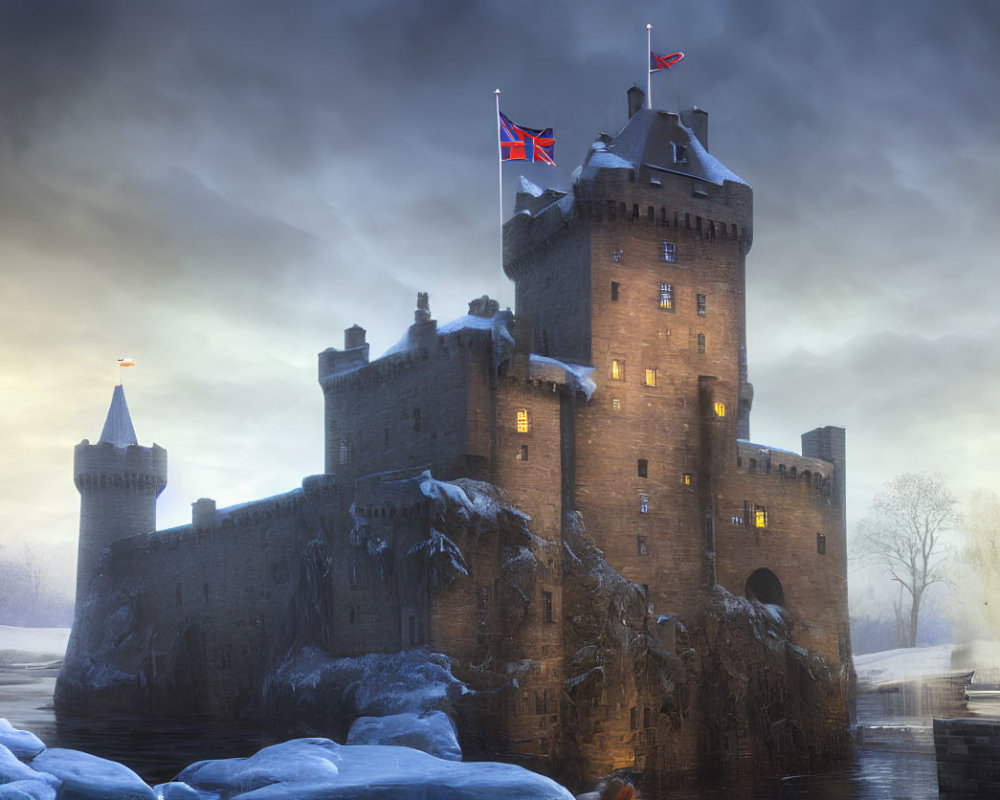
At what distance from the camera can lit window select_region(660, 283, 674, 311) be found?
7025cm

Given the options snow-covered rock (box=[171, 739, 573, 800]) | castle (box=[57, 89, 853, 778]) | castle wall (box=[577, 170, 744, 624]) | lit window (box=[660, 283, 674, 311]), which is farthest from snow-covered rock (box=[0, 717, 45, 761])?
lit window (box=[660, 283, 674, 311])

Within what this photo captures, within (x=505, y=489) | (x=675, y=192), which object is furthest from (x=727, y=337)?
(x=505, y=489)

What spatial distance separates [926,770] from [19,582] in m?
111

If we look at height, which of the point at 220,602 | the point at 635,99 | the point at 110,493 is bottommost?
the point at 220,602

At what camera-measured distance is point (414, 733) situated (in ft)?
172

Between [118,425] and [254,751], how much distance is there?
48944mm

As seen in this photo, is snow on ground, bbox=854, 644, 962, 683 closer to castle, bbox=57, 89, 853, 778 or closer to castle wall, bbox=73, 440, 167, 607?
castle, bbox=57, 89, 853, 778

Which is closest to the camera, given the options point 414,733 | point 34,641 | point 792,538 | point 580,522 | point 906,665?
point 414,733

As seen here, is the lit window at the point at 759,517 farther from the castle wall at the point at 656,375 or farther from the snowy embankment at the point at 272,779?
the snowy embankment at the point at 272,779

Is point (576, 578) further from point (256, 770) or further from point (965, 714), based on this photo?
point (965, 714)

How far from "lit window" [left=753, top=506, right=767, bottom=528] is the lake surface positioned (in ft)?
46.5

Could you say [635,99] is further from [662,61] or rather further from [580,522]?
[580,522]

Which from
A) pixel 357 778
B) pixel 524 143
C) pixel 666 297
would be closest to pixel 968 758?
pixel 357 778

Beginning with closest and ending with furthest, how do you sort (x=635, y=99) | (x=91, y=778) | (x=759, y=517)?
1. (x=91, y=778)
2. (x=759, y=517)
3. (x=635, y=99)
